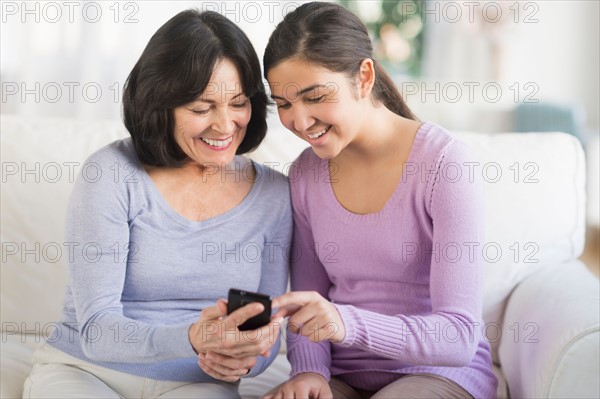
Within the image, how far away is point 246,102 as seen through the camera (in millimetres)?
1522

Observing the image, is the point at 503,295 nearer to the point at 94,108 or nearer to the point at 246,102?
the point at 246,102

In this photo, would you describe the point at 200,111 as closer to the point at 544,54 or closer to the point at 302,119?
the point at 302,119

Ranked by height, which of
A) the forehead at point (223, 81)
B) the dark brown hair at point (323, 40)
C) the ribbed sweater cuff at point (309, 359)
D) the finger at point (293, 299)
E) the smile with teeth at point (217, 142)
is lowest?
the ribbed sweater cuff at point (309, 359)

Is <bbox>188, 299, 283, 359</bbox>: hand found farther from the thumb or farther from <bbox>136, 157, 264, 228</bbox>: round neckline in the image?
<bbox>136, 157, 264, 228</bbox>: round neckline

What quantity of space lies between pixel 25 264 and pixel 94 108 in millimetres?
1273

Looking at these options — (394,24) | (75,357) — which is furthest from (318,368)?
(394,24)

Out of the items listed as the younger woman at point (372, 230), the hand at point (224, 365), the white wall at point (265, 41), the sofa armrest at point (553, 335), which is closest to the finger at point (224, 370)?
the hand at point (224, 365)

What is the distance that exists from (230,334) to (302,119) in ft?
1.33

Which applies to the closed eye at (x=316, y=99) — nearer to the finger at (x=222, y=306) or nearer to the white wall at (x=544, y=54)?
the finger at (x=222, y=306)

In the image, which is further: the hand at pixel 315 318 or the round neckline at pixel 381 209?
the round neckline at pixel 381 209

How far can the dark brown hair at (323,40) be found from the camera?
1410 mm

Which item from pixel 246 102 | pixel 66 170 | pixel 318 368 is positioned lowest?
pixel 318 368

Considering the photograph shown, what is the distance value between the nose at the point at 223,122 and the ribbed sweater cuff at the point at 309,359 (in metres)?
0.44

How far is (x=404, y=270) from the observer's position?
1.49 m
